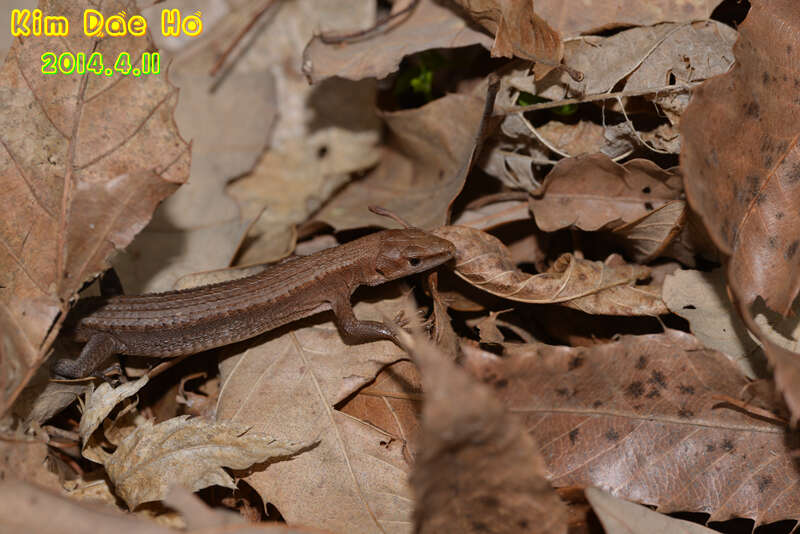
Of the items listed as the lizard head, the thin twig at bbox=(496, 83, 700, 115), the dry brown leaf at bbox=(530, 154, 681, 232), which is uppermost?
the thin twig at bbox=(496, 83, 700, 115)

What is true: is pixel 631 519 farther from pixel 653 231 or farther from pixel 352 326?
pixel 352 326

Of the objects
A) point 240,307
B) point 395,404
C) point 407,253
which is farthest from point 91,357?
point 407,253

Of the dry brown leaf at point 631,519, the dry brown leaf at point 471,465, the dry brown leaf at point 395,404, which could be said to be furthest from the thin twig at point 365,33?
the dry brown leaf at point 631,519

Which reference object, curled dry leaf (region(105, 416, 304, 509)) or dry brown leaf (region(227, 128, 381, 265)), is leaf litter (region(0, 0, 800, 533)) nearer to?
curled dry leaf (region(105, 416, 304, 509))

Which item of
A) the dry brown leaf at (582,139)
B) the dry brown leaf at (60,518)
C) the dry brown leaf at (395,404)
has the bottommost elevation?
the dry brown leaf at (395,404)

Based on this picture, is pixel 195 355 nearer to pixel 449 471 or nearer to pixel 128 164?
pixel 128 164

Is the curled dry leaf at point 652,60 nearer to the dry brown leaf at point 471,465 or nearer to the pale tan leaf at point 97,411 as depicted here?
the dry brown leaf at point 471,465

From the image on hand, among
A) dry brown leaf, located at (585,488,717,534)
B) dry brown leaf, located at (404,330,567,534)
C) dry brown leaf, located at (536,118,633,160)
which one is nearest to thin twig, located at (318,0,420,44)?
dry brown leaf, located at (536,118,633,160)
